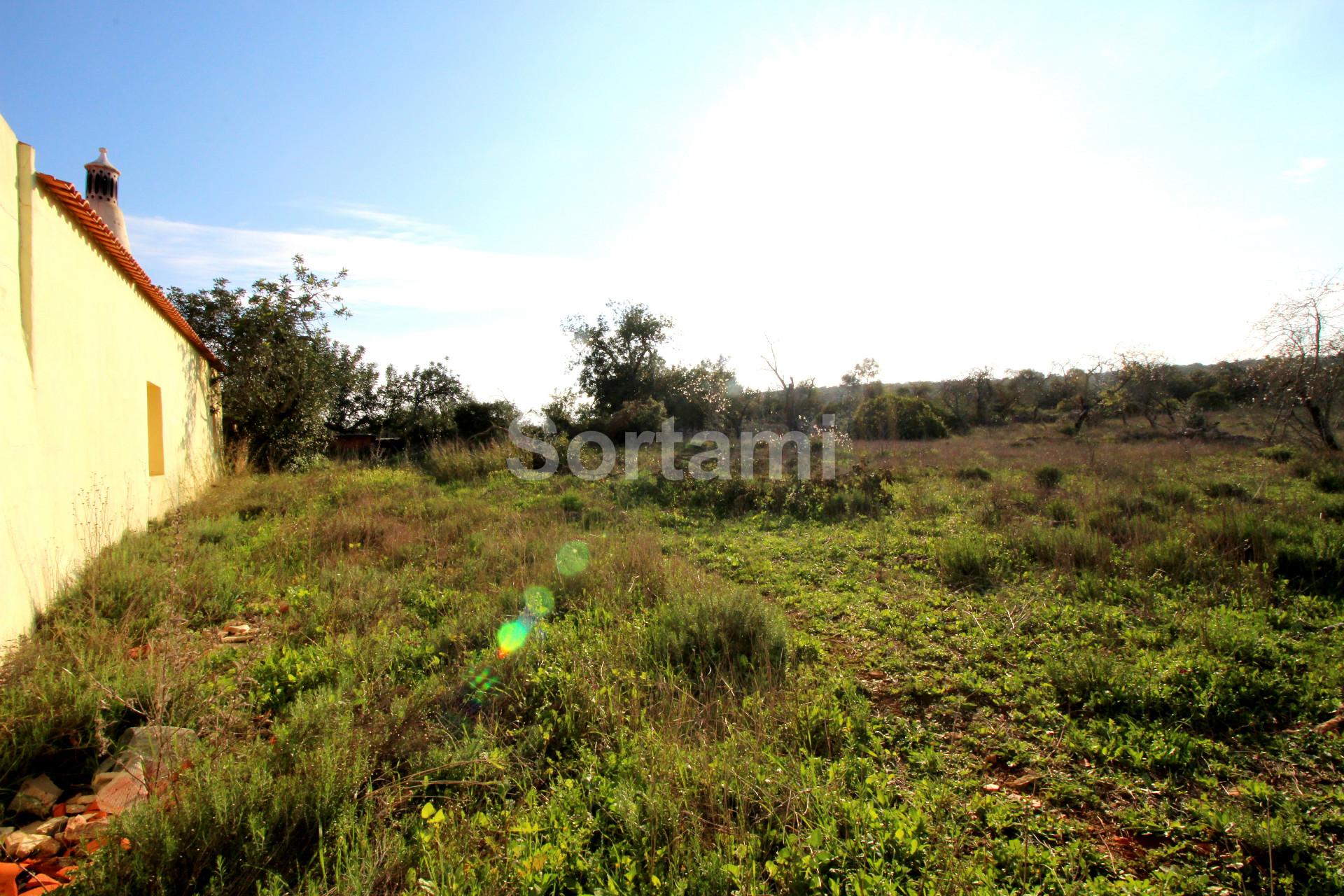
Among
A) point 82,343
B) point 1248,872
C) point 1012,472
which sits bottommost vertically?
point 1248,872

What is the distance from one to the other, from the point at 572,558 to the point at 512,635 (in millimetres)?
1710

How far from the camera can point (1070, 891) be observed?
1952mm

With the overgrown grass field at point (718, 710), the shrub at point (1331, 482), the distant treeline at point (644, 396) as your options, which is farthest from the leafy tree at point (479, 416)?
the shrub at point (1331, 482)

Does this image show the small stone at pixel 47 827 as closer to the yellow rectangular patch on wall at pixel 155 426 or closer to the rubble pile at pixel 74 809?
the rubble pile at pixel 74 809

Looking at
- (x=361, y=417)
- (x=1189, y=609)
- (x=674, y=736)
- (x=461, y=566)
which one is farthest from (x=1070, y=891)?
(x=361, y=417)

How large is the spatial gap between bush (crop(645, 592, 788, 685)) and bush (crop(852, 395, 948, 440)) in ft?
65.1

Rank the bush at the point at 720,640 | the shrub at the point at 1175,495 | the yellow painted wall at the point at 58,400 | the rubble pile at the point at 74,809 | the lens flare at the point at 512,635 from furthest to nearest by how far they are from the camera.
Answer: the shrub at the point at 1175,495 → the lens flare at the point at 512,635 → the yellow painted wall at the point at 58,400 → the bush at the point at 720,640 → the rubble pile at the point at 74,809

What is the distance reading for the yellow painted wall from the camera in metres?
3.68

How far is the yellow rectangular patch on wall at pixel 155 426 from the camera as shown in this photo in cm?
780

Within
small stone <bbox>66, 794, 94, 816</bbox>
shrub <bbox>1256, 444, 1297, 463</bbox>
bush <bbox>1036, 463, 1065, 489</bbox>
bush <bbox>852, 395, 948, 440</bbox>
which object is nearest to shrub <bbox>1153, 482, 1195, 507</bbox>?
bush <bbox>1036, 463, 1065, 489</bbox>

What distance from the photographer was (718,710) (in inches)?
120

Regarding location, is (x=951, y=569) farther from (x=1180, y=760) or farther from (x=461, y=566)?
(x=461, y=566)

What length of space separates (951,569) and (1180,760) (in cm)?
299

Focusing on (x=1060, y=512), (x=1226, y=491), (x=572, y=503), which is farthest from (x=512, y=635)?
(x=1226, y=491)
